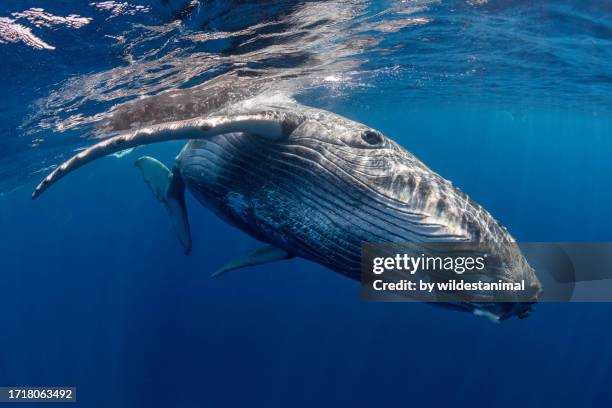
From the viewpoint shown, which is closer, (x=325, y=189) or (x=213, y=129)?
(x=325, y=189)

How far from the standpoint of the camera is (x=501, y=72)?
21.1 metres

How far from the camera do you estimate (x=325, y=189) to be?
3561 millimetres

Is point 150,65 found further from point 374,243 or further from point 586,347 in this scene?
point 586,347

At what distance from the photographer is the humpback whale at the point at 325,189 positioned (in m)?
3.11

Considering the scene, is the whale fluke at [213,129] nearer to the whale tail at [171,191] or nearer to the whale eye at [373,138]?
the whale eye at [373,138]

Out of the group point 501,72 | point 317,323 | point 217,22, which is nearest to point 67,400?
point 317,323

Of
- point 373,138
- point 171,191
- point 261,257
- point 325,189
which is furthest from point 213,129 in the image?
point 171,191

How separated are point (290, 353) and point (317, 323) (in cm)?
326

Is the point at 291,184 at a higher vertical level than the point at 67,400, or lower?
higher

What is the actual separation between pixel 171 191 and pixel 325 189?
4084 millimetres

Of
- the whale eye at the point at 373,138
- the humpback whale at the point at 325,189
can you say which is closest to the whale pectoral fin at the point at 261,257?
the humpback whale at the point at 325,189

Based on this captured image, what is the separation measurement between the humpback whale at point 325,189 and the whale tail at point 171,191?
170 cm

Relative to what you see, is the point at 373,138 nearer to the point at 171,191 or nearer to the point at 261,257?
the point at 261,257

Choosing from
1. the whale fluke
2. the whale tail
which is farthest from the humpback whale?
the whale tail
